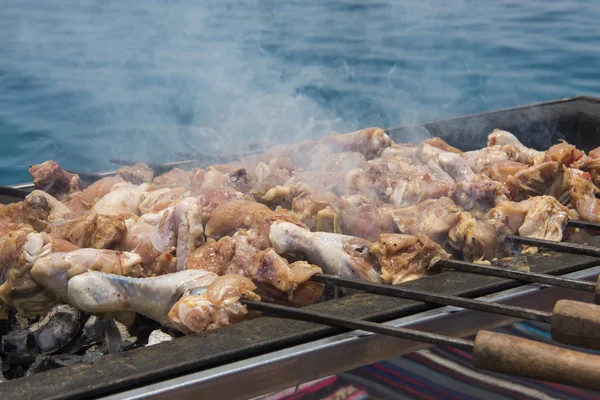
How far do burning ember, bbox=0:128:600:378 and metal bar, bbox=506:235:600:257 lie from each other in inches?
2.5

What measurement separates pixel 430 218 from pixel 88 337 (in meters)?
1.56

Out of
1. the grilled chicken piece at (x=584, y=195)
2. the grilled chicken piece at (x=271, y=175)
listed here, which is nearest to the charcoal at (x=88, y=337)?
the grilled chicken piece at (x=271, y=175)

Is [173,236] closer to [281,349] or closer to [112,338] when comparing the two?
[112,338]

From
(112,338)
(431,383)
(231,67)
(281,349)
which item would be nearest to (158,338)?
(112,338)

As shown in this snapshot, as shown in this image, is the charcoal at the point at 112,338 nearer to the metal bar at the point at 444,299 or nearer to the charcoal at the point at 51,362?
the charcoal at the point at 51,362

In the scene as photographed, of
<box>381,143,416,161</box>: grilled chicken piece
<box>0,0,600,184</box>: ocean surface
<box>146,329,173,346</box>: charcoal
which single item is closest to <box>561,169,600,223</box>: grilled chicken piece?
<box>381,143,416,161</box>: grilled chicken piece

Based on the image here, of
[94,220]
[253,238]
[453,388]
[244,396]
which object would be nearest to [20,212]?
[94,220]

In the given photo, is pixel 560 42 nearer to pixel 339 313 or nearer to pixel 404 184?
pixel 404 184

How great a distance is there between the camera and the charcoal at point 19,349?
263cm

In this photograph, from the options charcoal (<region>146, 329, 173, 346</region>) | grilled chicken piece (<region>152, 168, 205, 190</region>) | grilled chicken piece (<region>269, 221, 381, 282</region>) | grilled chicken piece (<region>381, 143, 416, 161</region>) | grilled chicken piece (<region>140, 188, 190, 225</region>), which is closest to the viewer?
charcoal (<region>146, 329, 173, 346</region>)

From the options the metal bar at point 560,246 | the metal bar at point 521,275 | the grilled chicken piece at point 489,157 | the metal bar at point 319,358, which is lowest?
the metal bar at point 319,358

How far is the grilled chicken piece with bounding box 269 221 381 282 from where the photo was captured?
2604 mm

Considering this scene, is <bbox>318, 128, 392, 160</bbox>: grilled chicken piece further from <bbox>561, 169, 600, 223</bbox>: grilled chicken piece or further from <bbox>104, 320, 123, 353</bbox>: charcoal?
<bbox>104, 320, 123, 353</bbox>: charcoal

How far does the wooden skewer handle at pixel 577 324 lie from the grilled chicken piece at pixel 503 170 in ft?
5.91
